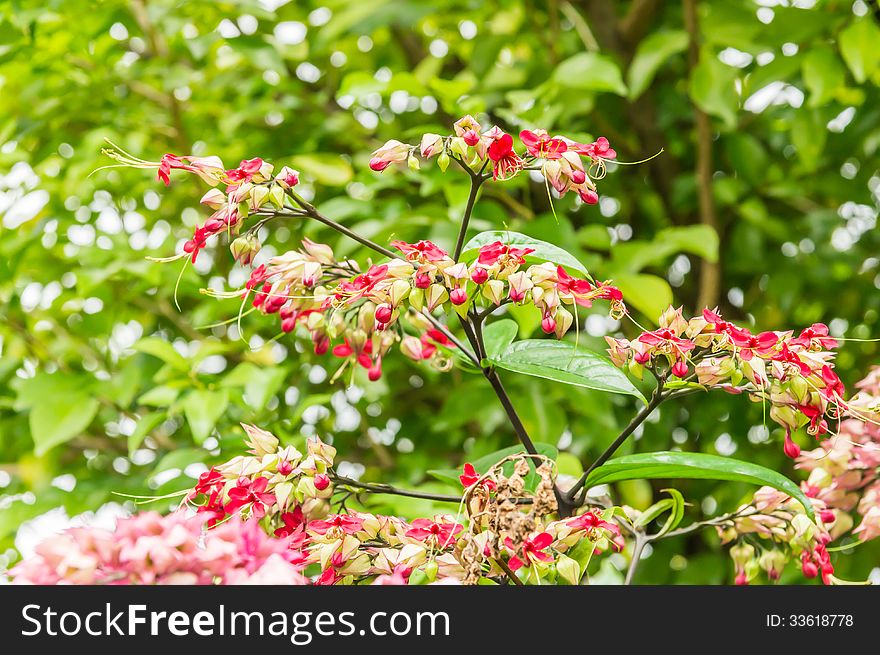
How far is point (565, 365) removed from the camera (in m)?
0.46

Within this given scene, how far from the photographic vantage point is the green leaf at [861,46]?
85 cm

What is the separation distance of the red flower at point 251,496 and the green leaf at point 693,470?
168 mm

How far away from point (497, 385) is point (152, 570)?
20 cm

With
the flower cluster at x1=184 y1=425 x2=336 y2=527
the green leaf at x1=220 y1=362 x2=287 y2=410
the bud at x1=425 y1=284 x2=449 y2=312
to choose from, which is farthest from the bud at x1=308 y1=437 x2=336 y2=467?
the green leaf at x1=220 y1=362 x2=287 y2=410

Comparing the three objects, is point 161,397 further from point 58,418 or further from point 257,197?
point 257,197

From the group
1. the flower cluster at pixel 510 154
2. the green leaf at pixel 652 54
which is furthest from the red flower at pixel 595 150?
the green leaf at pixel 652 54

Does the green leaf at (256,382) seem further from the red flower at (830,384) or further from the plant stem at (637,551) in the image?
the red flower at (830,384)

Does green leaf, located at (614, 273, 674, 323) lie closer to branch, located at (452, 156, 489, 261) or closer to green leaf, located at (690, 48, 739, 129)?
green leaf, located at (690, 48, 739, 129)

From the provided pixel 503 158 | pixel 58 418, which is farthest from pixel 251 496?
pixel 58 418

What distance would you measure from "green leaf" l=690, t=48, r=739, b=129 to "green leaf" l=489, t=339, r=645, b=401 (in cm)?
55

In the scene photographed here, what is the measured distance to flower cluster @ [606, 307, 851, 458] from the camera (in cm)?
41

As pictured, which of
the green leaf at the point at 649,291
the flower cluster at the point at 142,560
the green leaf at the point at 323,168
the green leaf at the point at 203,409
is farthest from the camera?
the green leaf at the point at 323,168

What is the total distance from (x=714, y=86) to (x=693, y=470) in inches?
25.3

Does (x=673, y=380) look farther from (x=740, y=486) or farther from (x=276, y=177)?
(x=740, y=486)
